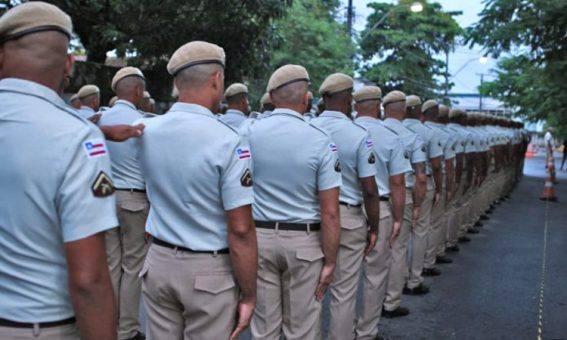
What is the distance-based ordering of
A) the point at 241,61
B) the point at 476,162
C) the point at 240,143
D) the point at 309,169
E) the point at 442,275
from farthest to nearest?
the point at 241,61
the point at 476,162
the point at 442,275
the point at 309,169
the point at 240,143

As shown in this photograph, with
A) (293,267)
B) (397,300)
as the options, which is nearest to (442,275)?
(397,300)

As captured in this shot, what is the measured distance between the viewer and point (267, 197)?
3895 millimetres

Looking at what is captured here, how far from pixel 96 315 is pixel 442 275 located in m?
6.70

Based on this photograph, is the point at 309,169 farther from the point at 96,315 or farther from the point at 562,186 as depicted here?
the point at 562,186

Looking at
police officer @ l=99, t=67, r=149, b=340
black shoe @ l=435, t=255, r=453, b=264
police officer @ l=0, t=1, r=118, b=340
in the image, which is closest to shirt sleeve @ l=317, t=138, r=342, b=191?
police officer @ l=99, t=67, r=149, b=340

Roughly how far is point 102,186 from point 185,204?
96 cm

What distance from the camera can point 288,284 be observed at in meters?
3.96

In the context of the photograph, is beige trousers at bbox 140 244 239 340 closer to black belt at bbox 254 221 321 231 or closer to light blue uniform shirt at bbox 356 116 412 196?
black belt at bbox 254 221 321 231

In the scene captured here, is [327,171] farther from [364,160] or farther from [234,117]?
[234,117]

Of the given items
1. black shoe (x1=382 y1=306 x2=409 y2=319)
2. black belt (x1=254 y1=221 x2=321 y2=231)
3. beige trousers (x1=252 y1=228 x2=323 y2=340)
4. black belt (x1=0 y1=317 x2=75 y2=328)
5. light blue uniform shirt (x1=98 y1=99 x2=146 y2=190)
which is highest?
light blue uniform shirt (x1=98 y1=99 x2=146 y2=190)

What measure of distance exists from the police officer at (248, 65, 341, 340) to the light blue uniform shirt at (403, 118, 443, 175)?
133 inches

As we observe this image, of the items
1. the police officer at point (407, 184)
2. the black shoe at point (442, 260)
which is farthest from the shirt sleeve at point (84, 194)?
the black shoe at point (442, 260)

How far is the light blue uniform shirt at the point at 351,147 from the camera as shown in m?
4.51

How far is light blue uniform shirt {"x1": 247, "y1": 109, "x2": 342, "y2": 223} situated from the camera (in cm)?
375
